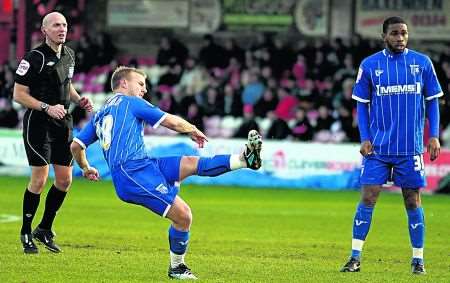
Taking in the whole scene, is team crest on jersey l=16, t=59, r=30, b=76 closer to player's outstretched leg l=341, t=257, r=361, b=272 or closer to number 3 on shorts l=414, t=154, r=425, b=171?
player's outstretched leg l=341, t=257, r=361, b=272

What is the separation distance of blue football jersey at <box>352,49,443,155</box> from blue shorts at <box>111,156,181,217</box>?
199 centimetres

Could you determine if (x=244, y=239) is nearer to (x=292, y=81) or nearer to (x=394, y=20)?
(x=394, y=20)

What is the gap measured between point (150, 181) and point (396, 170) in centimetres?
240

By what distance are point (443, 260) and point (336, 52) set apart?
15.4 meters

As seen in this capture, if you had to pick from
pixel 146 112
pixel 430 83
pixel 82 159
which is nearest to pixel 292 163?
pixel 430 83

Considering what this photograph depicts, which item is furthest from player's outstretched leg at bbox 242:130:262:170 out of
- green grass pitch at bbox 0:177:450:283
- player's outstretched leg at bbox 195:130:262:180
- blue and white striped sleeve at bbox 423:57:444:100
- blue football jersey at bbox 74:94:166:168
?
blue and white striped sleeve at bbox 423:57:444:100

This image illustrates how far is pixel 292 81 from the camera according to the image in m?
26.6

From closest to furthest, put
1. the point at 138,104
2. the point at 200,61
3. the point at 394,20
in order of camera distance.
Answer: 1. the point at 138,104
2. the point at 394,20
3. the point at 200,61

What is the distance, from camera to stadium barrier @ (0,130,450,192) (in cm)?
2327

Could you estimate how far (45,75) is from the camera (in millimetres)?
11867

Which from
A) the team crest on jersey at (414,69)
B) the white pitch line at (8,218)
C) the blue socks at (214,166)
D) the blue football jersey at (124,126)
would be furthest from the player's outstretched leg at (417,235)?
the white pitch line at (8,218)

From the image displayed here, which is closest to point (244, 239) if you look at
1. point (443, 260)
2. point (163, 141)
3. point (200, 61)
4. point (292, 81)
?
point (443, 260)

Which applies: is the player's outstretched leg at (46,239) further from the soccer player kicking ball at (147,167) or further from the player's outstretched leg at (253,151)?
the player's outstretched leg at (253,151)

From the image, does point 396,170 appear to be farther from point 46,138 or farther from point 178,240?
point 46,138
